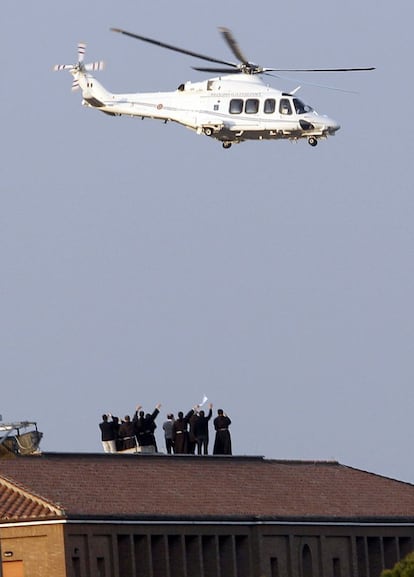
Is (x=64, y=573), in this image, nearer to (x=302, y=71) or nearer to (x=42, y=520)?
(x=42, y=520)

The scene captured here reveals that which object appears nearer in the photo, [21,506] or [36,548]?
[36,548]

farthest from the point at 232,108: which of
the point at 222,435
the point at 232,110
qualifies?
the point at 222,435

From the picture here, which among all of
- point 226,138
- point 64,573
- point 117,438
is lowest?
point 64,573

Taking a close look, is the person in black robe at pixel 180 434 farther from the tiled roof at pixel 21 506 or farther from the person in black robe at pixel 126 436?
the tiled roof at pixel 21 506

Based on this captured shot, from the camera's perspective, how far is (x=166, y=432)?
80.2m

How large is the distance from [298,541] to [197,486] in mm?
4705

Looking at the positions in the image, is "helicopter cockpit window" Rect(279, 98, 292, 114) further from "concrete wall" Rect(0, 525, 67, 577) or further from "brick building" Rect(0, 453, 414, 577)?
"concrete wall" Rect(0, 525, 67, 577)

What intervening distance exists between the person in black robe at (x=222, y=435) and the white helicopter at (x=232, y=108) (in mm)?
11172

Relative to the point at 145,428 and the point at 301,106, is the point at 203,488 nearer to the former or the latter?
the point at 145,428

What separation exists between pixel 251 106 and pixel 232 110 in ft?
2.41

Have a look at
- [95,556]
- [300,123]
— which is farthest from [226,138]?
[95,556]

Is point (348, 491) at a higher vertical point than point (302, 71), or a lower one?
lower

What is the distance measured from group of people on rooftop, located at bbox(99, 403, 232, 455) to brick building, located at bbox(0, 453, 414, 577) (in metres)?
0.63

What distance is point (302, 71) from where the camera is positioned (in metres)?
79.1
